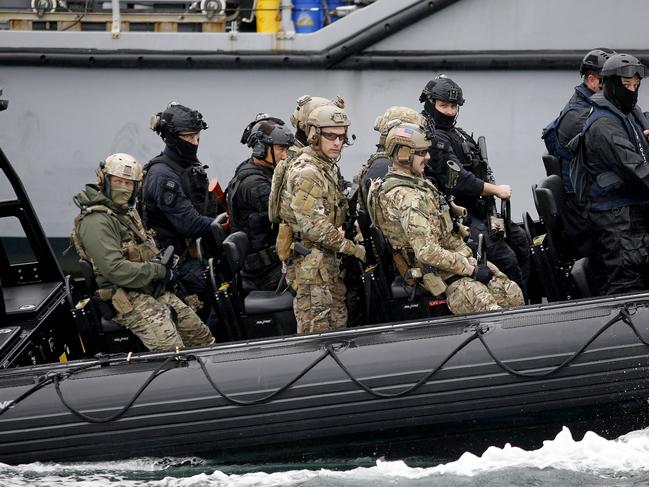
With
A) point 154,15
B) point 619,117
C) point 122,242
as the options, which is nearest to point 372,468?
point 122,242

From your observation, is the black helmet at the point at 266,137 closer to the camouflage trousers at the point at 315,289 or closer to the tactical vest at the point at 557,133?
the camouflage trousers at the point at 315,289

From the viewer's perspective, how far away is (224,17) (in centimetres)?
899

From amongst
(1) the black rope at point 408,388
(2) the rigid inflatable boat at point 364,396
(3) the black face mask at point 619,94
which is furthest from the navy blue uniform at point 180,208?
(3) the black face mask at point 619,94

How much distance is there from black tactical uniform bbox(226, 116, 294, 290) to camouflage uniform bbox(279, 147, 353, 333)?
37cm

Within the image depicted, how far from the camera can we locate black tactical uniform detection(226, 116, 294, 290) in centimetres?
639

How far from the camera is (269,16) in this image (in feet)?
29.2

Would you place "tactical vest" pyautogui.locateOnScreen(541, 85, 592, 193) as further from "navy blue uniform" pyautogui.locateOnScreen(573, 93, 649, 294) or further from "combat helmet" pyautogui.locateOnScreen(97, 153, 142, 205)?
"combat helmet" pyautogui.locateOnScreen(97, 153, 142, 205)

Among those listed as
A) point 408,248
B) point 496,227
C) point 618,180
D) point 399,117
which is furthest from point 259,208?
point 618,180

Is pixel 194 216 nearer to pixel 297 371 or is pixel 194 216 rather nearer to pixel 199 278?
pixel 199 278

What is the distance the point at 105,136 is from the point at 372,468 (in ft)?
15.3

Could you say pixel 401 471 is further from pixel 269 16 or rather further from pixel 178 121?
pixel 269 16

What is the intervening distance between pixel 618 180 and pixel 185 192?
233 cm

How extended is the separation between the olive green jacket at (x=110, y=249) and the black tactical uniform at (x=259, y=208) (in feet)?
2.16

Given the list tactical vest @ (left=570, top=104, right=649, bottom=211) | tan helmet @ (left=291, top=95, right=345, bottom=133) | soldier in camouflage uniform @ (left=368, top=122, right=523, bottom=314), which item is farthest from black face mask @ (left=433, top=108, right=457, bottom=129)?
soldier in camouflage uniform @ (left=368, top=122, right=523, bottom=314)
